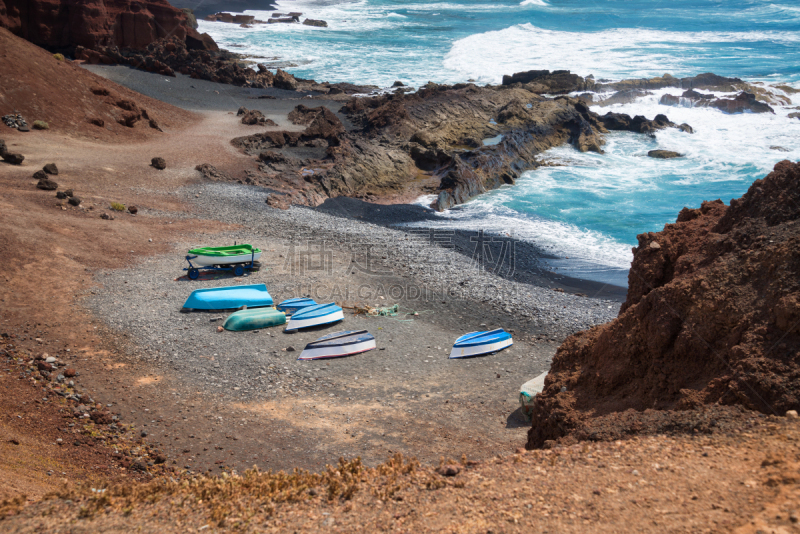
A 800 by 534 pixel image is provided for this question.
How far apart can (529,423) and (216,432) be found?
5118 millimetres

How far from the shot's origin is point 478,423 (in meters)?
8.83

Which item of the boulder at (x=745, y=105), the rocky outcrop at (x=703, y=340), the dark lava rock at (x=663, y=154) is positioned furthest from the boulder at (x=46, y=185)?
the boulder at (x=745, y=105)

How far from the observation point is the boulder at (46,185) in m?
16.0

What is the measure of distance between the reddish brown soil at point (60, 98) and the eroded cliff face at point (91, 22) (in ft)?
41.7

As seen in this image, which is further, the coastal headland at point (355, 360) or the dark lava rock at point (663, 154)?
the dark lava rock at point (663, 154)

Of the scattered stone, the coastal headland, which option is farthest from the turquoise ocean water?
the scattered stone

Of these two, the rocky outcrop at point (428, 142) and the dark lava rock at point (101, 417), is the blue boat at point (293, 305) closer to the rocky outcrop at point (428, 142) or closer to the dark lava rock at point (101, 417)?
the dark lava rock at point (101, 417)

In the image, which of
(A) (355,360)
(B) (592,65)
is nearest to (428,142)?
(A) (355,360)

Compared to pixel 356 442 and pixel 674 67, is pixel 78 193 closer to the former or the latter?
pixel 356 442

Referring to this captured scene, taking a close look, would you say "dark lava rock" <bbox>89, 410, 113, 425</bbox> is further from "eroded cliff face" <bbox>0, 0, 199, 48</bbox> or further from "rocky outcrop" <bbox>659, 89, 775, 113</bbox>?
"rocky outcrop" <bbox>659, 89, 775, 113</bbox>

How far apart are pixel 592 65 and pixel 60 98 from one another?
147 ft

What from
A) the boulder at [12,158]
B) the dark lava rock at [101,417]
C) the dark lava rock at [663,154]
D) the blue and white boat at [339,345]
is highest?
the dark lava rock at [663,154]

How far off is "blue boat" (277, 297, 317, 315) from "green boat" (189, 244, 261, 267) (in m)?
2.46

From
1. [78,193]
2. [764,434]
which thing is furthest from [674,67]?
[764,434]
